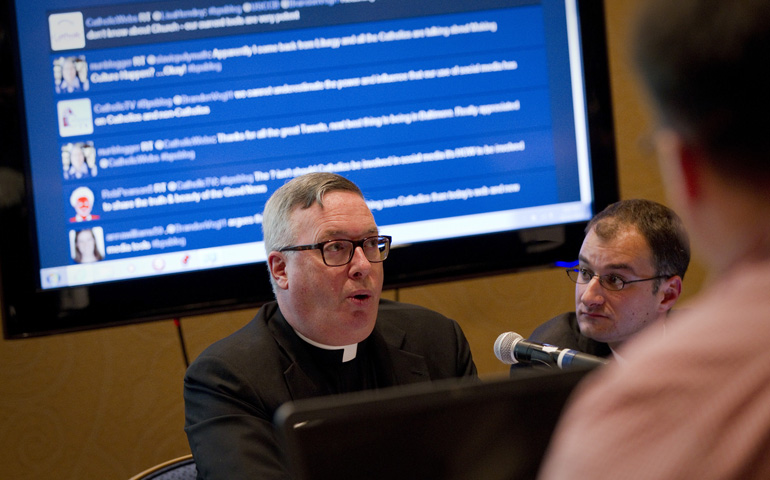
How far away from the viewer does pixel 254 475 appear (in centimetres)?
163

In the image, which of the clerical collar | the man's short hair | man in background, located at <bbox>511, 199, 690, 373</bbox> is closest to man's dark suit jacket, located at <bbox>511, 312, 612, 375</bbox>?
man in background, located at <bbox>511, 199, 690, 373</bbox>

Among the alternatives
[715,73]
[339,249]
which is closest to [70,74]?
[339,249]

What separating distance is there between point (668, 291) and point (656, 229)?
182mm

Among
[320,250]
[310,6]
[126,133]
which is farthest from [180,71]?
[320,250]

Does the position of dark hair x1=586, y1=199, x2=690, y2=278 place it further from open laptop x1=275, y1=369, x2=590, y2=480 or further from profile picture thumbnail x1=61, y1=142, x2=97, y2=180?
profile picture thumbnail x1=61, y1=142, x2=97, y2=180

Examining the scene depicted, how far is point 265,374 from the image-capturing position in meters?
1.92

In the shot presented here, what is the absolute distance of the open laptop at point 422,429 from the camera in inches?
31.6

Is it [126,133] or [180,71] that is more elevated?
[180,71]

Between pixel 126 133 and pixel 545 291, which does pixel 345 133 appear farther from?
pixel 545 291

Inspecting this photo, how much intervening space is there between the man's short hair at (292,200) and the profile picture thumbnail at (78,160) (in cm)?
70

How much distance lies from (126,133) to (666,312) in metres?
1.78

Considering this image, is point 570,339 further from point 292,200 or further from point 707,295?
point 707,295

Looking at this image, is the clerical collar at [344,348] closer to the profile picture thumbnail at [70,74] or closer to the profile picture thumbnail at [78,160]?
the profile picture thumbnail at [78,160]

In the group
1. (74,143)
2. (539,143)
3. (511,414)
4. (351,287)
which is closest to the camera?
(511,414)
